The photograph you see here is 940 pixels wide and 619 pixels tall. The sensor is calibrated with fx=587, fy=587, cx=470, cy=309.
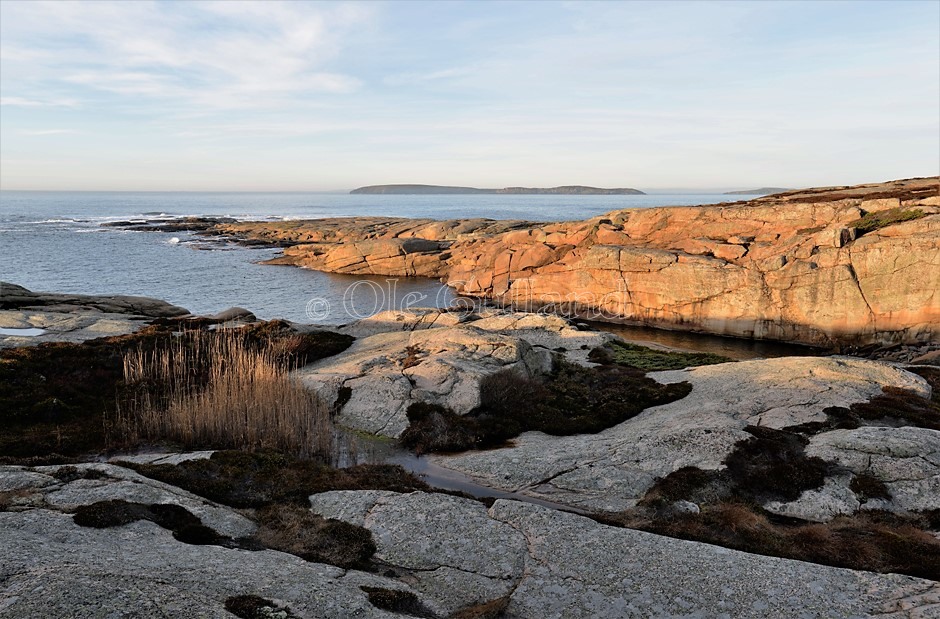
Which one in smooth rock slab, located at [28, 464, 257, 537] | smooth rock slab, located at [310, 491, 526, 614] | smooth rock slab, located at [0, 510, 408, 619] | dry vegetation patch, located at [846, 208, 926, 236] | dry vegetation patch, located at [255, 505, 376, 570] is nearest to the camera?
smooth rock slab, located at [0, 510, 408, 619]

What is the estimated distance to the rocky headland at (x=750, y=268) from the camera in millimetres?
50625

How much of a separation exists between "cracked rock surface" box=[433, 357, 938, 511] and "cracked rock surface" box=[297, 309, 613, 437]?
3.87 metres

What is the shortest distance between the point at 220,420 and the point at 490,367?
1314 centimetres

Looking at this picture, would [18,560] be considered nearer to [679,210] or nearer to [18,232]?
[679,210]

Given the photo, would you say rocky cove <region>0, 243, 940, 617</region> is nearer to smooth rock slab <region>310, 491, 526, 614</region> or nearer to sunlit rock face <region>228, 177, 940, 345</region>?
smooth rock slab <region>310, 491, 526, 614</region>

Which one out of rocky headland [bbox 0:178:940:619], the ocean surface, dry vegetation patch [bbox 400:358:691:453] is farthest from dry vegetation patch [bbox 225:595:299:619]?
the ocean surface

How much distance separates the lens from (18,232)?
15188cm

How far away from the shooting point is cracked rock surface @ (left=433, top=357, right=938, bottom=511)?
20.4m

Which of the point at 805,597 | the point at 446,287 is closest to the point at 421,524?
the point at 805,597

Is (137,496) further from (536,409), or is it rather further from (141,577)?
(536,409)

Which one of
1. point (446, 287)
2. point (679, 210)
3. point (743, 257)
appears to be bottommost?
point (446, 287)

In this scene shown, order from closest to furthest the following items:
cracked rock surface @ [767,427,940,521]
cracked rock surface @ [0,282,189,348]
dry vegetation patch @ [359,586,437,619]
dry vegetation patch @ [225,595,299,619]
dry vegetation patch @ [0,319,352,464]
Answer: dry vegetation patch @ [225,595,299,619] → dry vegetation patch @ [359,586,437,619] → cracked rock surface @ [767,427,940,521] → dry vegetation patch @ [0,319,352,464] → cracked rock surface @ [0,282,189,348]

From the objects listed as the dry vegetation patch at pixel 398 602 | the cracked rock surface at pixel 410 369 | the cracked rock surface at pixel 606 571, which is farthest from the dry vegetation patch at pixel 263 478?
the dry vegetation patch at pixel 398 602

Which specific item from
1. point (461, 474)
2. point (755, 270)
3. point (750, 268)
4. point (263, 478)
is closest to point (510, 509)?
point (461, 474)
